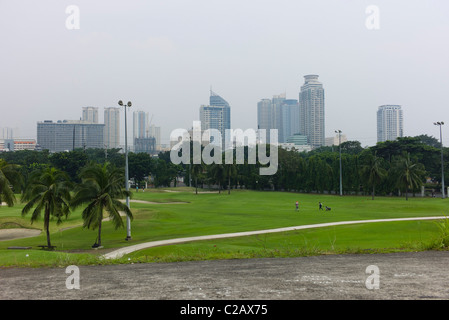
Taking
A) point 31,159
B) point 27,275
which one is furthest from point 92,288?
point 31,159

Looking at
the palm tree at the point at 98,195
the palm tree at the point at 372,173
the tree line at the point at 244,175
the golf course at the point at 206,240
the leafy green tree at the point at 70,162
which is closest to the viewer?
the golf course at the point at 206,240

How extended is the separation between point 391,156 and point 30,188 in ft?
296

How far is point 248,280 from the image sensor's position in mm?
9055

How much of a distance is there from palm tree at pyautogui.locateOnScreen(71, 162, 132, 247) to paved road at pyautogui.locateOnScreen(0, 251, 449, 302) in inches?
802

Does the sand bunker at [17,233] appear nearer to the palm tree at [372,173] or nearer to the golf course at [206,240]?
the golf course at [206,240]

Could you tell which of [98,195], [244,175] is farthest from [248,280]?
[244,175]

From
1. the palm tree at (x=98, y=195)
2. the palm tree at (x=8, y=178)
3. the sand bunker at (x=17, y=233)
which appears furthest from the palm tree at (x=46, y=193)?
the sand bunker at (x=17, y=233)

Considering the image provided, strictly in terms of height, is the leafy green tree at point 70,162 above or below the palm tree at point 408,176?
above

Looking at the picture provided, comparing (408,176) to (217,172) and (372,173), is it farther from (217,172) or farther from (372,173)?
(217,172)

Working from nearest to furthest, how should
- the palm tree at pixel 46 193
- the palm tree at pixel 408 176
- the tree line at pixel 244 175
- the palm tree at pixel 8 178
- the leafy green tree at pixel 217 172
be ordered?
the tree line at pixel 244 175
the palm tree at pixel 46 193
the palm tree at pixel 8 178
the palm tree at pixel 408 176
the leafy green tree at pixel 217 172

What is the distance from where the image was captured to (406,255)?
12.6 m

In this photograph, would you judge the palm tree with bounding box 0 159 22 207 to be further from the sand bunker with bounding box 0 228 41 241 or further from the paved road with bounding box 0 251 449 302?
the paved road with bounding box 0 251 449 302

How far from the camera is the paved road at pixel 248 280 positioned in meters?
7.66

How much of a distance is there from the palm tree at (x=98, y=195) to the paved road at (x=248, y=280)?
20.4 metres
